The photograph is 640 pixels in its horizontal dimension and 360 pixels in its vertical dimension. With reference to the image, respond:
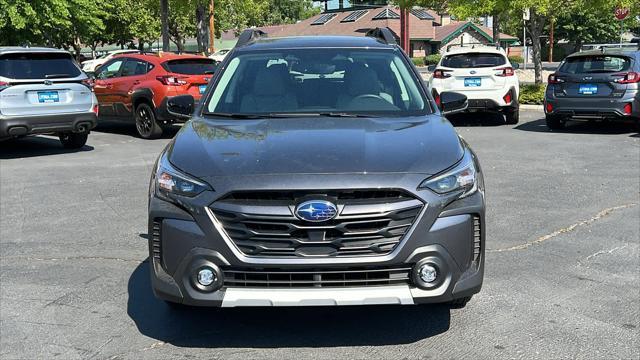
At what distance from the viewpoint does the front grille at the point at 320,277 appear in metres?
3.63

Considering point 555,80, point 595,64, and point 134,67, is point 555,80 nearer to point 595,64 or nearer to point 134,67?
point 595,64

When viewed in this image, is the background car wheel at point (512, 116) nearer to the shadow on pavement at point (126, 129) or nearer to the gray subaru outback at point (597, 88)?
the gray subaru outback at point (597, 88)

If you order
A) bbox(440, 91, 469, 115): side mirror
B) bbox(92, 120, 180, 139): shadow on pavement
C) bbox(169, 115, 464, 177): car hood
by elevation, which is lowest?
bbox(92, 120, 180, 139): shadow on pavement

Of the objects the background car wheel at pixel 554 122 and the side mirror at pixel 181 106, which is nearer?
the side mirror at pixel 181 106

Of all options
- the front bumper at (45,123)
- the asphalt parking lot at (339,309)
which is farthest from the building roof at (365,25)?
the asphalt parking lot at (339,309)

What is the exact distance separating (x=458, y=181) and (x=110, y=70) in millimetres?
12139

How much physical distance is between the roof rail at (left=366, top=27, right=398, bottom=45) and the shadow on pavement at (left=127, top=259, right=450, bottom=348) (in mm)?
2229

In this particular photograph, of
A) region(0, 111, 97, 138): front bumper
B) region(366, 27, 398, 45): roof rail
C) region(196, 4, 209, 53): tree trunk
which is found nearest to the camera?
region(366, 27, 398, 45): roof rail

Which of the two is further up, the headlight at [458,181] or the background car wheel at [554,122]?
the headlight at [458,181]

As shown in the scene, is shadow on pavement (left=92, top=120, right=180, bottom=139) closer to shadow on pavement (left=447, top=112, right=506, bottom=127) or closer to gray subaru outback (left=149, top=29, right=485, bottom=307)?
shadow on pavement (left=447, top=112, right=506, bottom=127)

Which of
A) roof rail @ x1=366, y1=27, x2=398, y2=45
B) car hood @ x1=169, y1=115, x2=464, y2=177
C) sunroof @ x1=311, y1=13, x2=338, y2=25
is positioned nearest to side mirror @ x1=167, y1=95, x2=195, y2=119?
car hood @ x1=169, y1=115, x2=464, y2=177

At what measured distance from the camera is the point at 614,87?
12.7 metres

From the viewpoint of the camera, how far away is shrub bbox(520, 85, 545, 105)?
60.7 ft

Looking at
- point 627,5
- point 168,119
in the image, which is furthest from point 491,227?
point 627,5
